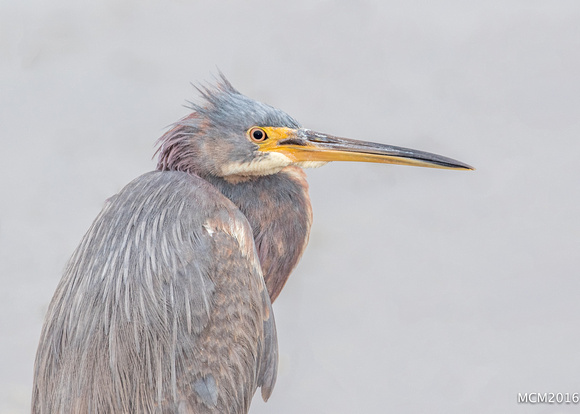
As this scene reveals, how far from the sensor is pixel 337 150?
1.64m

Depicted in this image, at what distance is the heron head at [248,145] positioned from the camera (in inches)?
62.4

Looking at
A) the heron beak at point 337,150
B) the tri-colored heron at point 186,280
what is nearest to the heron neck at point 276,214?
the tri-colored heron at point 186,280

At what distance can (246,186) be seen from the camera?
1.67 m

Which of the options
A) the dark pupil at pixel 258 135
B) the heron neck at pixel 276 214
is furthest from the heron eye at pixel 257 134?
the heron neck at pixel 276 214

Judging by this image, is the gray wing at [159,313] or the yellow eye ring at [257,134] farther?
the yellow eye ring at [257,134]

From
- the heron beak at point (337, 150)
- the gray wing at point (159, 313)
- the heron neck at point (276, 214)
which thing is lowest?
the gray wing at point (159, 313)

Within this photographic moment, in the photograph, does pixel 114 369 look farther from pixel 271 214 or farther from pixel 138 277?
pixel 271 214

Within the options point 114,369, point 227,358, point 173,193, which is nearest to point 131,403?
point 114,369

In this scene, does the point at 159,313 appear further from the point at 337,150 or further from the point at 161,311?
the point at 337,150

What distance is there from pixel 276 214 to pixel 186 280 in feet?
1.04

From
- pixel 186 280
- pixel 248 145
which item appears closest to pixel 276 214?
pixel 248 145

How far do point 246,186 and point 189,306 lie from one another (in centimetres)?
34

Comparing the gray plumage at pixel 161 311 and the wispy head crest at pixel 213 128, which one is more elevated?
the wispy head crest at pixel 213 128

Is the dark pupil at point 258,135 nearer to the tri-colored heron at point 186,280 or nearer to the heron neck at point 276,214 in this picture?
the tri-colored heron at point 186,280
